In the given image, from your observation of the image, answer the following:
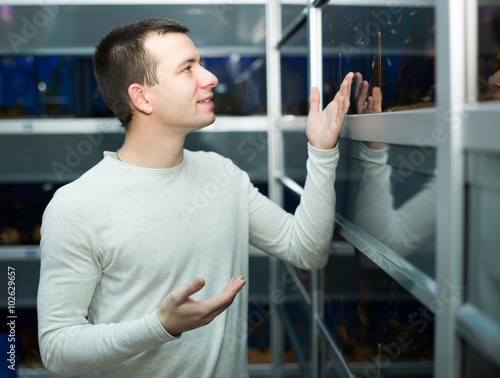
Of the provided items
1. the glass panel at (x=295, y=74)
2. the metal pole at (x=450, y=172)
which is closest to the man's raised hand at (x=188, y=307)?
the metal pole at (x=450, y=172)

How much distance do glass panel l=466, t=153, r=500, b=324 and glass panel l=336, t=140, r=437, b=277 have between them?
9 cm

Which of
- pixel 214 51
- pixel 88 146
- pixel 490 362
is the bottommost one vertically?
pixel 490 362

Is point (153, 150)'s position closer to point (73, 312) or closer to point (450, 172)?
point (73, 312)

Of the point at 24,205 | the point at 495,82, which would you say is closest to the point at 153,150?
the point at 495,82

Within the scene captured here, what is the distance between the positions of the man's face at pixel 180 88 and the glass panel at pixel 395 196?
35 cm

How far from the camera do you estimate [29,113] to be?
8.55ft

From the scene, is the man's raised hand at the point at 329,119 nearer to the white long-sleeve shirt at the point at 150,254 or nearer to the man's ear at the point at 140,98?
the white long-sleeve shirt at the point at 150,254

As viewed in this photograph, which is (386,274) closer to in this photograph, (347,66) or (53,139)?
(347,66)

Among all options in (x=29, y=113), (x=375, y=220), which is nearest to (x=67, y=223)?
(x=375, y=220)

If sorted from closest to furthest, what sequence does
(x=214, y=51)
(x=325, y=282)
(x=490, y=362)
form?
(x=490, y=362) → (x=325, y=282) → (x=214, y=51)

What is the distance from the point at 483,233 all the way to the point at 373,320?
518 millimetres

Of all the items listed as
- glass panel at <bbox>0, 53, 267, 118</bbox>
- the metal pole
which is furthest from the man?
glass panel at <bbox>0, 53, 267, 118</bbox>

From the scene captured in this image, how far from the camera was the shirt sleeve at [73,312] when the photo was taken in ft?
3.28

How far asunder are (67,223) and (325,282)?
0.77 m
